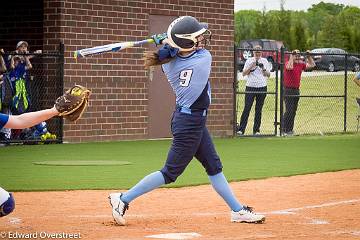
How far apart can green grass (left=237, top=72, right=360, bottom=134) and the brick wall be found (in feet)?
20.8

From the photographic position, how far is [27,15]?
22.8 metres

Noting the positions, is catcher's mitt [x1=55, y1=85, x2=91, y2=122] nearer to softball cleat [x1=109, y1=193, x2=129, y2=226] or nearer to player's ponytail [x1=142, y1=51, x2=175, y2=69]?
player's ponytail [x1=142, y1=51, x2=175, y2=69]

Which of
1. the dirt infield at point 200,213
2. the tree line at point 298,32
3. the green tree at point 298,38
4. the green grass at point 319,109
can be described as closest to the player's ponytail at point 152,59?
the dirt infield at point 200,213

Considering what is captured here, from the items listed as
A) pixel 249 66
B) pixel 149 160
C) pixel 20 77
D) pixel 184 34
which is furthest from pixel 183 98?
pixel 249 66

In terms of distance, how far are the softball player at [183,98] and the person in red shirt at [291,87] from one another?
52.0 feet

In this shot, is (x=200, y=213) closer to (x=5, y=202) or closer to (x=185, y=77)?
(x=185, y=77)

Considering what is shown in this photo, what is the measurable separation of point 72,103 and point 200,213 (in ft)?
9.72

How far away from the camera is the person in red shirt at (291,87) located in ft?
84.3

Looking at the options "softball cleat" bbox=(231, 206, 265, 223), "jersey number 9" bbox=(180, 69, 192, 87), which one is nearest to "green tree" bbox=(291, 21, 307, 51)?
"softball cleat" bbox=(231, 206, 265, 223)

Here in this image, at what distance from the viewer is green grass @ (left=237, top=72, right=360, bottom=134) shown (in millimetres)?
31742

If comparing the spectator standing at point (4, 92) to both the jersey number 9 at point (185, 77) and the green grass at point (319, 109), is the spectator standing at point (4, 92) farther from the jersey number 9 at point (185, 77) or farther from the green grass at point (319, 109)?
the jersey number 9 at point (185, 77)

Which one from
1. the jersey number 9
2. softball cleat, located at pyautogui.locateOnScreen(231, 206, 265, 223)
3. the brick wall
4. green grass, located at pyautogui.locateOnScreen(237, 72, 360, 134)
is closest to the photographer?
the jersey number 9

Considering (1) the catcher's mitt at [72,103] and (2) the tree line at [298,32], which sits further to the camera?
(2) the tree line at [298,32]

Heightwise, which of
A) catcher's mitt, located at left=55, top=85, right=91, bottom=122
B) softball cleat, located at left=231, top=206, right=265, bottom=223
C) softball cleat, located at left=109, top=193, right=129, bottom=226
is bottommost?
softball cleat, located at left=231, top=206, right=265, bottom=223
